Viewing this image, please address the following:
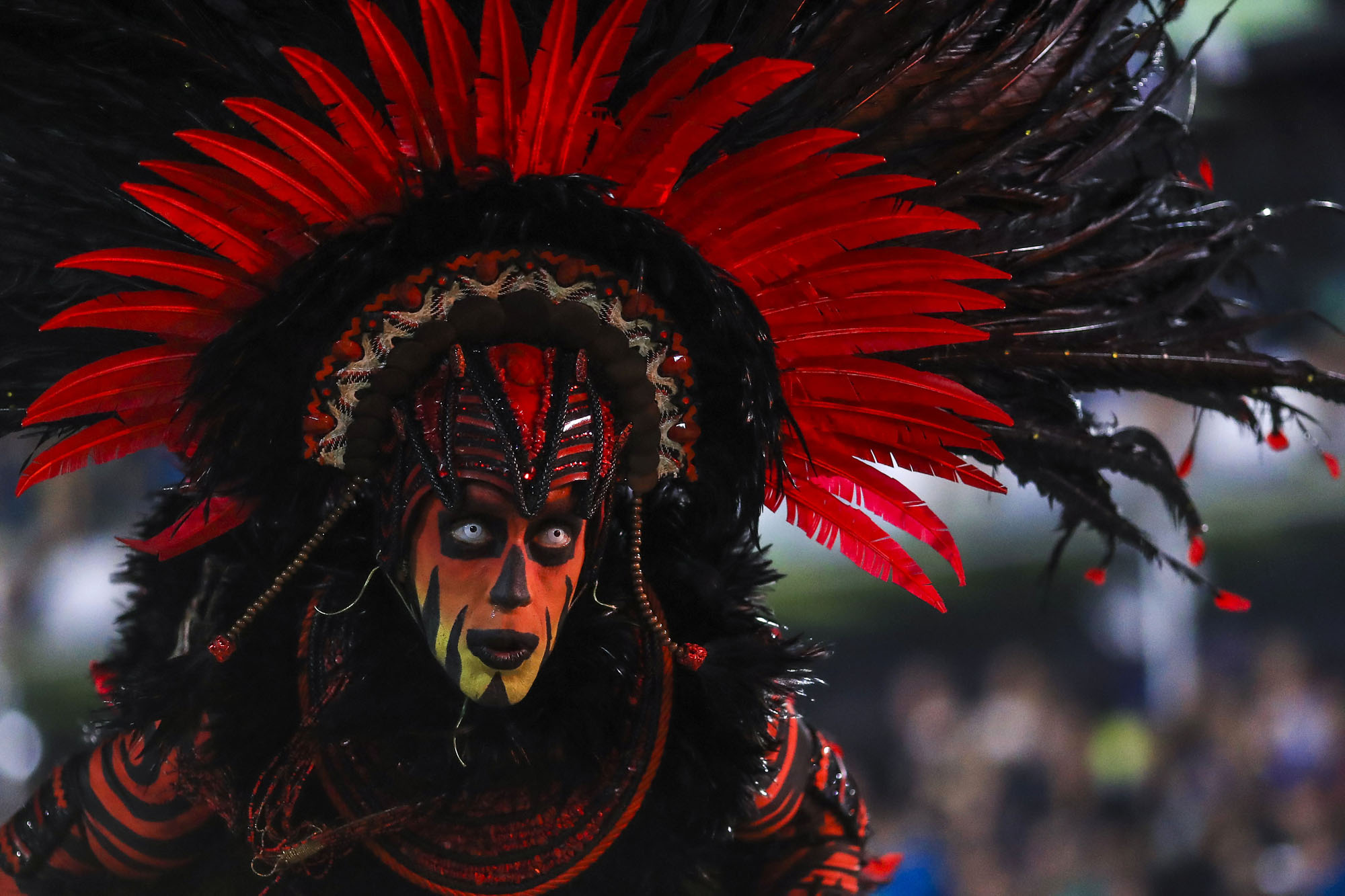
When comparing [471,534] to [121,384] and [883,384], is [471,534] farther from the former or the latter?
[883,384]

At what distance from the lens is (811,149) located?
1310 millimetres

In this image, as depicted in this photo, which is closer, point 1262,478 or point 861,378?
point 861,378

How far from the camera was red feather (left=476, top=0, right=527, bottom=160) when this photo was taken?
124 centimetres

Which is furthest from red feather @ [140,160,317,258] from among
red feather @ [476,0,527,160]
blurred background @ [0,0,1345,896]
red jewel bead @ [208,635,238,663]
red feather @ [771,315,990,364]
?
blurred background @ [0,0,1345,896]

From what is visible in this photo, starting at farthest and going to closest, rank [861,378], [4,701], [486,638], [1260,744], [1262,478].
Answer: [1262,478]
[1260,744]
[4,701]
[861,378]
[486,638]

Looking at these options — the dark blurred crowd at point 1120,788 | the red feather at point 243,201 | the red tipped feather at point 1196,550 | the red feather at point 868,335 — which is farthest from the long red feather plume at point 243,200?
the dark blurred crowd at point 1120,788

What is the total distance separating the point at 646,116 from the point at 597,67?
Result: 7cm

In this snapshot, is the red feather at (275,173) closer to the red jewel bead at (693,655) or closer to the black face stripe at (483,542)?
the black face stripe at (483,542)

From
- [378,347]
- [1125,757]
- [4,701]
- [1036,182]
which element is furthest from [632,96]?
[1125,757]

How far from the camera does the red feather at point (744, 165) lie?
130 centimetres

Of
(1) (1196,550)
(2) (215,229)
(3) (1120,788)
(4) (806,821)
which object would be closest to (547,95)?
(2) (215,229)

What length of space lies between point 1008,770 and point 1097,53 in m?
3.02

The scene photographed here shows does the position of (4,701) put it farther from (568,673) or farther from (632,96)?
(632,96)

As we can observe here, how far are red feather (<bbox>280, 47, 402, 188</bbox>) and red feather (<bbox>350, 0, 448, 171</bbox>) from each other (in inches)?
0.8
